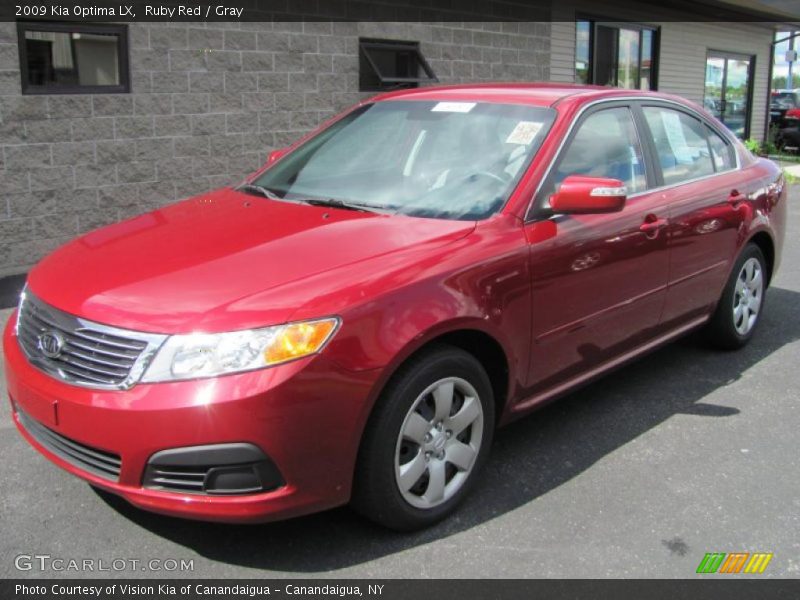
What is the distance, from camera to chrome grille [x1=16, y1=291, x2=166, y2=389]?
271cm

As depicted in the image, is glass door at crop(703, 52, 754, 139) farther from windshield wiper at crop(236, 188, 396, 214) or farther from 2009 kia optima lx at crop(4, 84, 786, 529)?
windshield wiper at crop(236, 188, 396, 214)

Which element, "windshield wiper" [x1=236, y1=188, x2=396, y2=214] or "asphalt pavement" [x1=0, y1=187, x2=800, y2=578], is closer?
"asphalt pavement" [x1=0, y1=187, x2=800, y2=578]

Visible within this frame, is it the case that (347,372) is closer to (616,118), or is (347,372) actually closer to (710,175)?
(616,118)

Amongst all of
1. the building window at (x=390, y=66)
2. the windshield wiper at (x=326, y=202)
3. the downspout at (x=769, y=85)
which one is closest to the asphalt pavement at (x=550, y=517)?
the windshield wiper at (x=326, y=202)

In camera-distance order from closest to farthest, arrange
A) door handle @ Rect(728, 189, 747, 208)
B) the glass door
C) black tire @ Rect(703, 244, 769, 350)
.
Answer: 1. door handle @ Rect(728, 189, 747, 208)
2. black tire @ Rect(703, 244, 769, 350)
3. the glass door

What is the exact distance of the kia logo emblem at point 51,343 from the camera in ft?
9.59

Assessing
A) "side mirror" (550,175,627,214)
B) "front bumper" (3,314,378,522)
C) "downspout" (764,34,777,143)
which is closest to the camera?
"front bumper" (3,314,378,522)

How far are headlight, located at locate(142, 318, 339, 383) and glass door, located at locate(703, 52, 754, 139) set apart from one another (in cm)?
1758

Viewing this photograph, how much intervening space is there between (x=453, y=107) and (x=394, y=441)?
1.92 meters

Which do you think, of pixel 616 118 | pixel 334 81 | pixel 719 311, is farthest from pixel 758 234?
pixel 334 81

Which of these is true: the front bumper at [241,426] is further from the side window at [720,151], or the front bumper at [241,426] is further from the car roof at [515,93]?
the side window at [720,151]

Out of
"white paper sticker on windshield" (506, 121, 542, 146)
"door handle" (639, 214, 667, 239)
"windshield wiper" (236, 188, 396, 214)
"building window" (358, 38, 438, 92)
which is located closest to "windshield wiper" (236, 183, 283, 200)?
"windshield wiper" (236, 188, 396, 214)

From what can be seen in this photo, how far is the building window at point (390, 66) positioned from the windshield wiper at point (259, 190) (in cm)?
577

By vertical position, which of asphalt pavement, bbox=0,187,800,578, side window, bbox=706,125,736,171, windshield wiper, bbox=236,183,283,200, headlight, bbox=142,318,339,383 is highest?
side window, bbox=706,125,736,171
